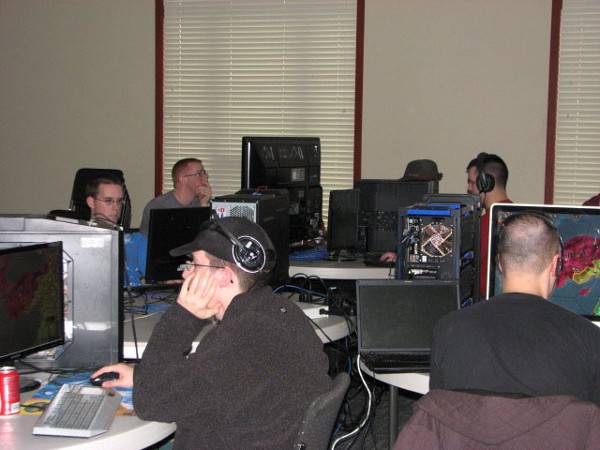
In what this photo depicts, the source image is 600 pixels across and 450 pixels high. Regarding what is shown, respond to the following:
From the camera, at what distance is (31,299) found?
8.83 ft

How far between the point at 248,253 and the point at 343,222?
317 cm

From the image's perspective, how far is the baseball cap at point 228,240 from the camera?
2312 mm

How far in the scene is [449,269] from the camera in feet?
10.7

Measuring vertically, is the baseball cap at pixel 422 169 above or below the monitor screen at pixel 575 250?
above

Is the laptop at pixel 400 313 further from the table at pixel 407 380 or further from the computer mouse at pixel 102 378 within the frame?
the computer mouse at pixel 102 378

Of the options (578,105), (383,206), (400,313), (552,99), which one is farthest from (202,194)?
(400,313)

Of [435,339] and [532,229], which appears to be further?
[532,229]

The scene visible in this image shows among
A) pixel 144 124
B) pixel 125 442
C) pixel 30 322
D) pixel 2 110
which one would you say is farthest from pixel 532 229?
pixel 2 110

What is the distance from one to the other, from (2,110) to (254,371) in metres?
6.55

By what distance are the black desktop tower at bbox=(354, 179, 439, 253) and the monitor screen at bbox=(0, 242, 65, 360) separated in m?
2.93

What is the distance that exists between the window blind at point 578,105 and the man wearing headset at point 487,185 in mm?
1309

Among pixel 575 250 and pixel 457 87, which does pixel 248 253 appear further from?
pixel 457 87

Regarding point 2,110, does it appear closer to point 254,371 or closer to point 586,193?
point 586,193

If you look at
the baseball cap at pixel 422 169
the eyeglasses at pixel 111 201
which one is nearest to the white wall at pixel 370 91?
the baseball cap at pixel 422 169
